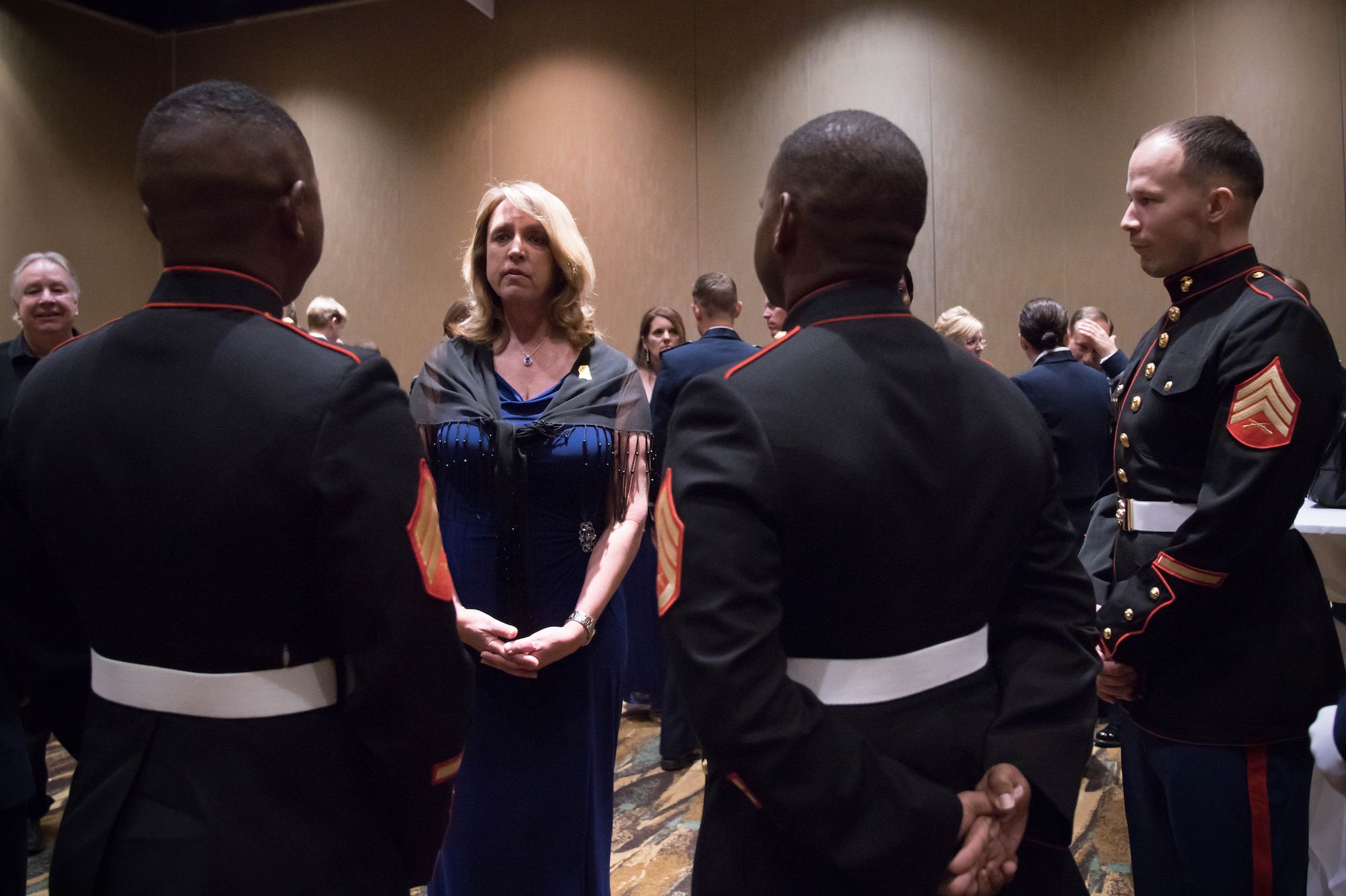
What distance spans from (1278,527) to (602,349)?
1.35 m

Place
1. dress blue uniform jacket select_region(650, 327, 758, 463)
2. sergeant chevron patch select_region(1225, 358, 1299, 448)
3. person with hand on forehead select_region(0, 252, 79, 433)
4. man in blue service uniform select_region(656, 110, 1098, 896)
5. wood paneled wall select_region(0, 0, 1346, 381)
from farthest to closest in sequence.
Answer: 1. wood paneled wall select_region(0, 0, 1346, 381)
2. dress blue uniform jacket select_region(650, 327, 758, 463)
3. person with hand on forehead select_region(0, 252, 79, 433)
4. sergeant chevron patch select_region(1225, 358, 1299, 448)
5. man in blue service uniform select_region(656, 110, 1098, 896)

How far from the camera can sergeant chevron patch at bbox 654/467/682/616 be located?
97 cm

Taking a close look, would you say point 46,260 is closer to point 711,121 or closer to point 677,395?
point 677,395

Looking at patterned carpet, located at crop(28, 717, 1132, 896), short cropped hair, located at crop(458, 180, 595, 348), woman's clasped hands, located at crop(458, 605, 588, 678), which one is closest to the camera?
woman's clasped hands, located at crop(458, 605, 588, 678)

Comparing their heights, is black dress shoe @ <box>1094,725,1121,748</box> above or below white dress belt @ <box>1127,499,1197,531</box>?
below

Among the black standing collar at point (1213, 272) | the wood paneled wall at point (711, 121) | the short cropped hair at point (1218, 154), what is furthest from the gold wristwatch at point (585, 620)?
the wood paneled wall at point (711, 121)

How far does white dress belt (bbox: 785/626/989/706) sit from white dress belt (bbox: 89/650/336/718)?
0.52 m

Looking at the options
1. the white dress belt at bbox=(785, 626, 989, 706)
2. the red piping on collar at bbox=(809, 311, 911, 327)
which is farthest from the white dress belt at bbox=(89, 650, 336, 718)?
the red piping on collar at bbox=(809, 311, 911, 327)

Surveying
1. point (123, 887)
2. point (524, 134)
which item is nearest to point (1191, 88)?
point (524, 134)

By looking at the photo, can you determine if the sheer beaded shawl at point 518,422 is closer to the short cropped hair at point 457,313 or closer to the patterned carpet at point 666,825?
the patterned carpet at point 666,825

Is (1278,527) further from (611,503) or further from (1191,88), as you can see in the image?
(1191,88)

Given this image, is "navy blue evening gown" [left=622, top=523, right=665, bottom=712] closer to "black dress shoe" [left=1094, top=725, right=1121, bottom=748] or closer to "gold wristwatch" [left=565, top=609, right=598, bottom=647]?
"black dress shoe" [left=1094, top=725, right=1121, bottom=748]

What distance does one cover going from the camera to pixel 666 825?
303 centimetres

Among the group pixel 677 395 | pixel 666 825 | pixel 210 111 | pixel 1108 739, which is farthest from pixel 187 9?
pixel 1108 739
